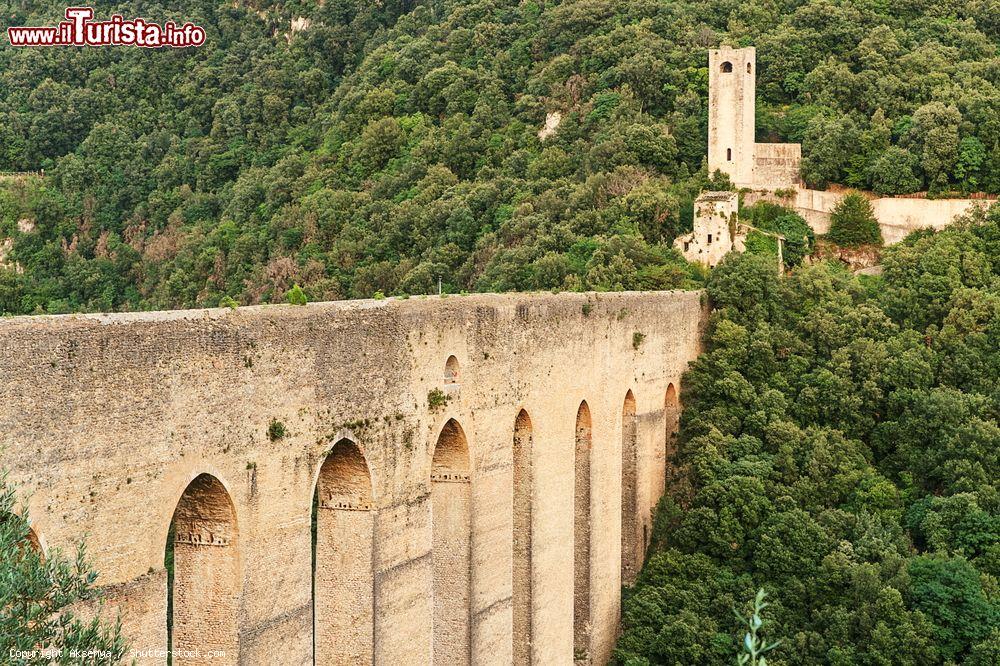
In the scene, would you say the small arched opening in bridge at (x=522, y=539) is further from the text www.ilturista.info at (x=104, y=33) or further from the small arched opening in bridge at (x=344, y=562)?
the text www.ilturista.info at (x=104, y=33)

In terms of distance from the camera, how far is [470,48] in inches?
2467

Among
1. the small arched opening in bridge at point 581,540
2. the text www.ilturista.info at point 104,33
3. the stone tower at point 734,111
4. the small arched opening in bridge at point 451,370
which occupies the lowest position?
the small arched opening in bridge at point 581,540

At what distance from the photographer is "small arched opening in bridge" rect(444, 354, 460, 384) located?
816 inches

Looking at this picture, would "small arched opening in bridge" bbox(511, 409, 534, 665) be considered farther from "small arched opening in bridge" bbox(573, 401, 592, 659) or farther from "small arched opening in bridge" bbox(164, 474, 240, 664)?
"small arched opening in bridge" bbox(164, 474, 240, 664)

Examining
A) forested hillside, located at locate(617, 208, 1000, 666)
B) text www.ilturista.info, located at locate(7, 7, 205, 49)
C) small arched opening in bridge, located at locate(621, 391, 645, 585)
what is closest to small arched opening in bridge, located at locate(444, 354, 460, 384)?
small arched opening in bridge, located at locate(621, 391, 645, 585)

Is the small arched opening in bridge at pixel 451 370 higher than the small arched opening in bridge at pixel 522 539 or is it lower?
higher

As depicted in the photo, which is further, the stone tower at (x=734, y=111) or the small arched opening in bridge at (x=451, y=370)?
the stone tower at (x=734, y=111)

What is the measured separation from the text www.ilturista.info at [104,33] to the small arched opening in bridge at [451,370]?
5770 centimetres

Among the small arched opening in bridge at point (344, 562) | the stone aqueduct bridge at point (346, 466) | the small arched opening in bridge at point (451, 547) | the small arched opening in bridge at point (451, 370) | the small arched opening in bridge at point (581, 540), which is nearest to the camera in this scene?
the stone aqueduct bridge at point (346, 466)

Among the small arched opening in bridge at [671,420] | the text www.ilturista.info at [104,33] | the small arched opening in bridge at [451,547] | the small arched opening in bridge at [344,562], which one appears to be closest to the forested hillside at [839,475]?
the small arched opening in bridge at [671,420]

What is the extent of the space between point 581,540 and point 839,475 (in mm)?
7467

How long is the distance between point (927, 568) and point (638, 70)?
1157 inches

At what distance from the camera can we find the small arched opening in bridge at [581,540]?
26.7m

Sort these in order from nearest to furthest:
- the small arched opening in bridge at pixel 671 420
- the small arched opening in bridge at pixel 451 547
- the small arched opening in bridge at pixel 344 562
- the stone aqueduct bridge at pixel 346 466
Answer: the stone aqueduct bridge at pixel 346 466
the small arched opening in bridge at pixel 344 562
the small arched opening in bridge at pixel 451 547
the small arched opening in bridge at pixel 671 420
